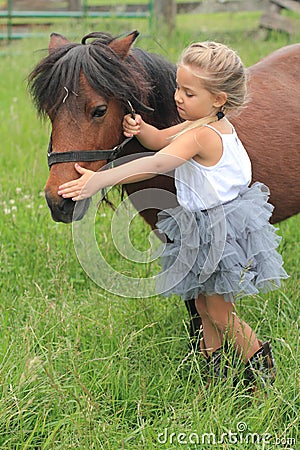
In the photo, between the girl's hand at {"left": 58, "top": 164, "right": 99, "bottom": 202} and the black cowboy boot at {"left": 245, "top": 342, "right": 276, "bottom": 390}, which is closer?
the girl's hand at {"left": 58, "top": 164, "right": 99, "bottom": 202}

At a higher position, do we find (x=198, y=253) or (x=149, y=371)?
(x=198, y=253)

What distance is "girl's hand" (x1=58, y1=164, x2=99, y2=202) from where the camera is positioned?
220 centimetres

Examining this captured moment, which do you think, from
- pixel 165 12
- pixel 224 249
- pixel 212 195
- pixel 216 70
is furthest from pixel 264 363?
pixel 165 12

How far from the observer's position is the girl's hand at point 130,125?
2439 mm

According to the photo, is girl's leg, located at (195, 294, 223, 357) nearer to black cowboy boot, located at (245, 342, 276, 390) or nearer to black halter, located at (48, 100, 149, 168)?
black cowboy boot, located at (245, 342, 276, 390)

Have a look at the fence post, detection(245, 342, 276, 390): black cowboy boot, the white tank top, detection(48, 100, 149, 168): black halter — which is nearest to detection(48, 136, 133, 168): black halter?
detection(48, 100, 149, 168): black halter

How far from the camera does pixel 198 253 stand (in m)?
2.43

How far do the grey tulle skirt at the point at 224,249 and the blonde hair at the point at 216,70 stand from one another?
338 mm

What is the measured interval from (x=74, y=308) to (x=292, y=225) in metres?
1.69

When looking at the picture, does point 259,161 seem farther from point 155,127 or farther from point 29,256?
point 29,256

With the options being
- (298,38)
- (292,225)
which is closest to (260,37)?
(298,38)

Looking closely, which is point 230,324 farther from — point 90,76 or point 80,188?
point 90,76

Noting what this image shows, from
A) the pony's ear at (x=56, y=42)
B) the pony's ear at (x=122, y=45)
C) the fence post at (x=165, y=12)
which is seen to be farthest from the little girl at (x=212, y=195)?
the fence post at (x=165, y=12)

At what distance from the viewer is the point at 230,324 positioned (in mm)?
2566
